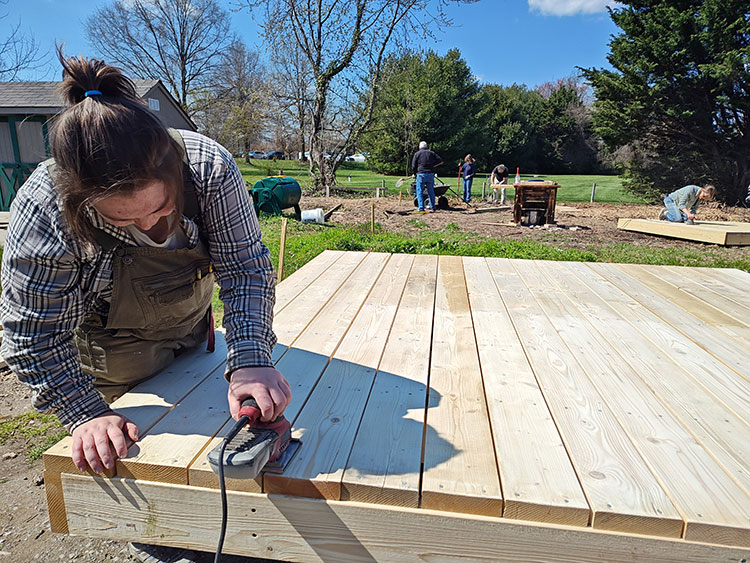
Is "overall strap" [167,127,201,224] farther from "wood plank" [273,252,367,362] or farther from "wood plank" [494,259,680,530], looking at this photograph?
"wood plank" [494,259,680,530]

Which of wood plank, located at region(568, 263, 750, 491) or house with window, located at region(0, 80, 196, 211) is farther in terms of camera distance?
house with window, located at region(0, 80, 196, 211)

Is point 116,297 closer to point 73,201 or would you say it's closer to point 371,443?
point 73,201

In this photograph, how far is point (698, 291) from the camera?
3.36 m

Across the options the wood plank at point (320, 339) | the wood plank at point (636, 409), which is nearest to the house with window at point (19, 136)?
the wood plank at point (320, 339)

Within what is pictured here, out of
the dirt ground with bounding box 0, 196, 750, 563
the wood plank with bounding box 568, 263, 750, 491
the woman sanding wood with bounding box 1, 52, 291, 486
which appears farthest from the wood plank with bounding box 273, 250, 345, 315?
the wood plank with bounding box 568, 263, 750, 491

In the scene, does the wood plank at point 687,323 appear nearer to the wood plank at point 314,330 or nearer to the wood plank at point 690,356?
the wood plank at point 690,356

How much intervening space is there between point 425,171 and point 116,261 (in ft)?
33.0

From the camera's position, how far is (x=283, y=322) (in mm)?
2512

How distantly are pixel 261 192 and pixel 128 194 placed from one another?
8109 mm

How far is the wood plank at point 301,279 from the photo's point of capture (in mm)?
2902

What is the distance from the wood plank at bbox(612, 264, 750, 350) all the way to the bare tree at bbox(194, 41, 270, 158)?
19.9 m

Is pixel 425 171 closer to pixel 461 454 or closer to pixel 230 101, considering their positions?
pixel 461 454

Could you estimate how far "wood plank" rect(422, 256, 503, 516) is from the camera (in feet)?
4.07

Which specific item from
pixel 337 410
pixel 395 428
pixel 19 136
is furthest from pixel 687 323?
pixel 19 136
